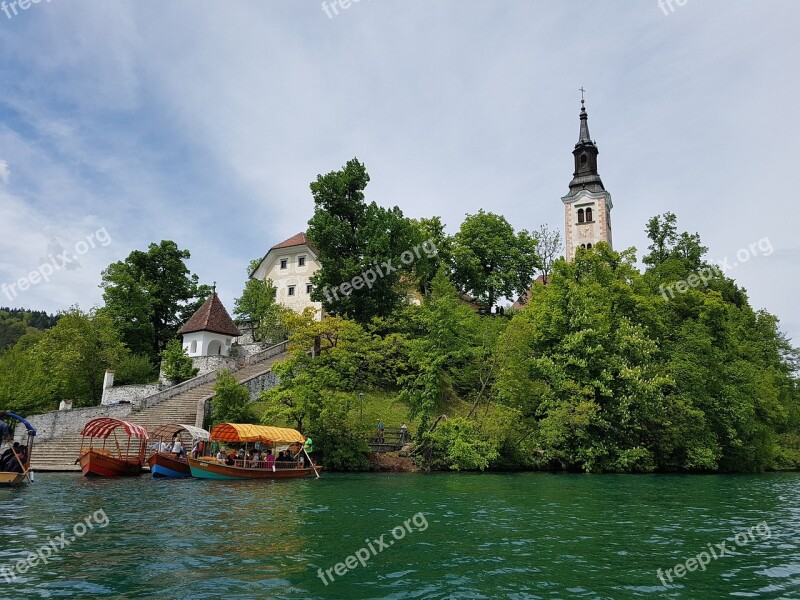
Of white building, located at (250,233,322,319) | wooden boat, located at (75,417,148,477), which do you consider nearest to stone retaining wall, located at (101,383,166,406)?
wooden boat, located at (75,417,148,477)

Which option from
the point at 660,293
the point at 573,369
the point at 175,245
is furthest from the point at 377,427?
the point at 175,245

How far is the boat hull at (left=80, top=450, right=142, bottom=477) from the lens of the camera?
26.2 meters

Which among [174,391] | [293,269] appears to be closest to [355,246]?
[293,269]

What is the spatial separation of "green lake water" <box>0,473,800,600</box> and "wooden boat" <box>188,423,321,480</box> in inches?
190

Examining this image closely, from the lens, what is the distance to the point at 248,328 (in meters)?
62.3

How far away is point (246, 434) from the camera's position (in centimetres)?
2733

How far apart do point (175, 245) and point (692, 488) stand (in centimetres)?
5378

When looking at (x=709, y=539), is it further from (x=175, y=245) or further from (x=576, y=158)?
(x=576, y=158)

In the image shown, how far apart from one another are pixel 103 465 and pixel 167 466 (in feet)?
9.30

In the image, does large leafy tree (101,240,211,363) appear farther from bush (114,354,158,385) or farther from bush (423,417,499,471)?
bush (423,417,499,471)

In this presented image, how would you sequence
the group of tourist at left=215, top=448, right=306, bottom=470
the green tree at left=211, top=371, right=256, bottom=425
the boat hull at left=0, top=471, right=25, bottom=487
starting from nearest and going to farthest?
the boat hull at left=0, top=471, right=25, bottom=487
the group of tourist at left=215, top=448, right=306, bottom=470
the green tree at left=211, top=371, right=256, bottom=425

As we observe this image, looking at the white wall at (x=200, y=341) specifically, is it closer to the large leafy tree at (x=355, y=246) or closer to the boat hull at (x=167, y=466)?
the large leafy tree at (x=355, y=246)

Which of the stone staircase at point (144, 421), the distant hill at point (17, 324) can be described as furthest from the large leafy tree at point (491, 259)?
the distant hill at point (17, 324)

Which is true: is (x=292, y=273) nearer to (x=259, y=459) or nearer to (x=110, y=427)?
(x=110, y=427)
